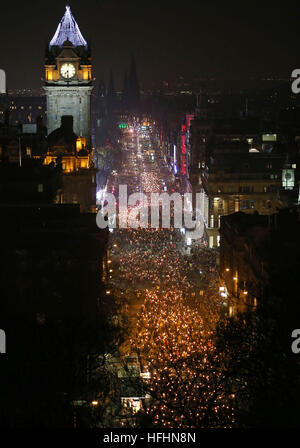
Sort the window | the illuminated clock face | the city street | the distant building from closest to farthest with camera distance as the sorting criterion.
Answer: the distant building
the city street
the illuminated clock face
the window

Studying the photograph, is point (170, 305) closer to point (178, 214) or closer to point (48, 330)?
point (48, 330)

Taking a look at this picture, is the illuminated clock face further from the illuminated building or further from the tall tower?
the illuminated building

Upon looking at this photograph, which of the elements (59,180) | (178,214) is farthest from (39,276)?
(178,214)

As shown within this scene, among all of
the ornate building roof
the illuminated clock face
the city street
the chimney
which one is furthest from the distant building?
the ornate building roof

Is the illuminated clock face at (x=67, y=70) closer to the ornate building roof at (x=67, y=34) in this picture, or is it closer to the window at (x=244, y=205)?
the ornate building roof at (x=67, y=34)

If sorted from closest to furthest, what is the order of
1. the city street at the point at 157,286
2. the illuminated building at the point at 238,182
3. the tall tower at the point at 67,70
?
the city street at the point at 157,286 → the tall tower at the point at 67,70 → the illuminated building at the point at 238,182

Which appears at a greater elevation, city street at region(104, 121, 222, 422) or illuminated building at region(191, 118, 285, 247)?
illuminated building at region(191, 118, 285, 247)

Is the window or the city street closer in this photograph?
the city street

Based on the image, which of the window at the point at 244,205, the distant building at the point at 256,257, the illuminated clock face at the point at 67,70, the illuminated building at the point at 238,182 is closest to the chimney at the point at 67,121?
the illuminated clock face at the point at 67,70
